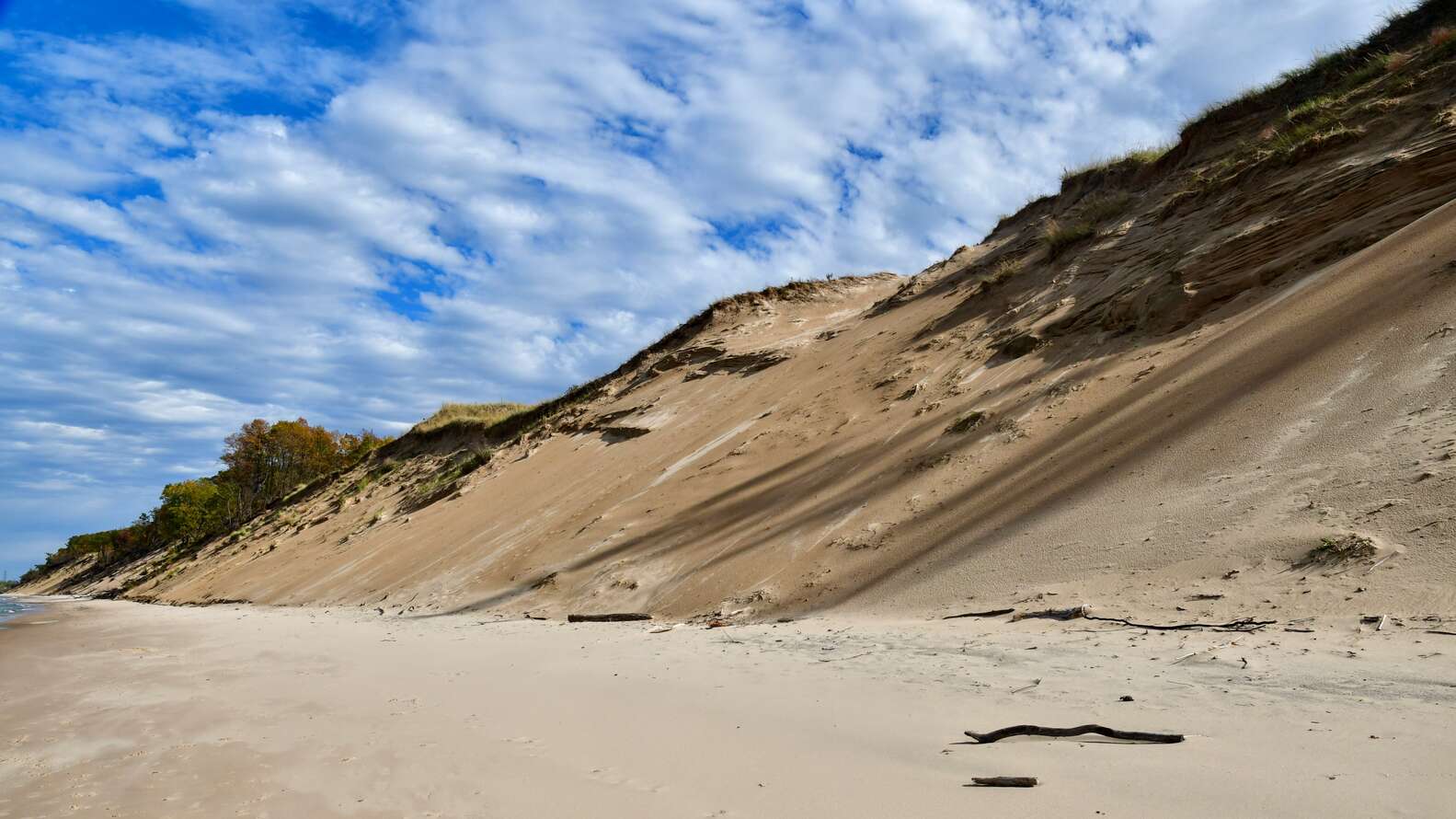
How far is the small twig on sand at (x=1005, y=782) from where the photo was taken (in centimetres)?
293

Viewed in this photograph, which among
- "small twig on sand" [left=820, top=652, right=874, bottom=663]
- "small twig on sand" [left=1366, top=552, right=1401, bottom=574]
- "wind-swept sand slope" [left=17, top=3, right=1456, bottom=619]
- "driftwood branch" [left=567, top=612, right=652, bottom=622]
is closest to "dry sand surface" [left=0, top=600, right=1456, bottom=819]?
"small twig on sand" [left=820, top=652, right=874, bottom=663]

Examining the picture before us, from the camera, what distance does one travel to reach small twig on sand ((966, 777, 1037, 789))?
9.62 ft

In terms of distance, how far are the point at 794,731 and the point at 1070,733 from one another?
1.34m

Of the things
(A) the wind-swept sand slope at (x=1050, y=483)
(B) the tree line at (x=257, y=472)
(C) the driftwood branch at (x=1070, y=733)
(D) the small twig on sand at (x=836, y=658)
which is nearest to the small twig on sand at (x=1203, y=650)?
(A) the wind-swept sand slope at (x=1050, y=483)

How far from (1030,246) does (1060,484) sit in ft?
29.7

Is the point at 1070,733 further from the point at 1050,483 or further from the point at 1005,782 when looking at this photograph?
the point at 1050,483

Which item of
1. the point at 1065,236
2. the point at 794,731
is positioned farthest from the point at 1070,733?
the point at 1065,236

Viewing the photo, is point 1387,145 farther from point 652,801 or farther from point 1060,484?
point 652,801

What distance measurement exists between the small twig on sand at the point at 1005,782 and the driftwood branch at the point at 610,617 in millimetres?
6481

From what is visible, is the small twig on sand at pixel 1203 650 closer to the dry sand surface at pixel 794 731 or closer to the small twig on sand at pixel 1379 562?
the dry sand surface at pixel 794 731

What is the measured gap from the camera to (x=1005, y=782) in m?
2.97

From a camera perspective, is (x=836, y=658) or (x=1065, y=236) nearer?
A: (x=836, y=658)

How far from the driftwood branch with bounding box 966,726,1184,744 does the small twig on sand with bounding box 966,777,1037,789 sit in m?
0.54

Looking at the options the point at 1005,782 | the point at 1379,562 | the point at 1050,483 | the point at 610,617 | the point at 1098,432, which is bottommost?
the point at 610,617
